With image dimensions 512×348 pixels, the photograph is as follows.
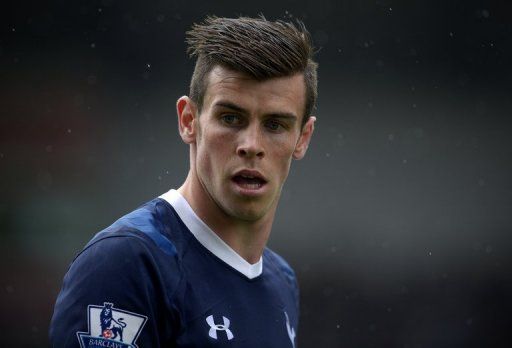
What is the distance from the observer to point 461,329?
7.88 metres

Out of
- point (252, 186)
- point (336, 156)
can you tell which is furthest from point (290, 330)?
A: point (336, 156)

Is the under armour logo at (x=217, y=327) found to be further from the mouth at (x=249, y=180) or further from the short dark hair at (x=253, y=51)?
the short dark hair at (x=253, y=51)

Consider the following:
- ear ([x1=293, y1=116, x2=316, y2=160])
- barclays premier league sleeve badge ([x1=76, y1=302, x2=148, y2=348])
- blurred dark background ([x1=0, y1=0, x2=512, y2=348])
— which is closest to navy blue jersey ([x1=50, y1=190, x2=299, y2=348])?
barclays premier league sleeve badge ([x1=76, y1=302, x2=148, y2=348])

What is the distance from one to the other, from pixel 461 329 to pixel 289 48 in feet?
19.1

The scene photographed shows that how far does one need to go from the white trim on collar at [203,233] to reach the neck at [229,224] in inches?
0.9

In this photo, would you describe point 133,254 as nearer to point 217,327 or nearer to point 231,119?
point 217,327

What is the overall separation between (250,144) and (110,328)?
2.31ft

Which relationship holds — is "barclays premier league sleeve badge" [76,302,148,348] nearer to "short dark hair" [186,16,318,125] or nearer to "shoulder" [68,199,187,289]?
"shoulder" [68,199,187,289]

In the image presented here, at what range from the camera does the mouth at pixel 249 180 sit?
2570 mm

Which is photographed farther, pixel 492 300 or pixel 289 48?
pixel 492 300

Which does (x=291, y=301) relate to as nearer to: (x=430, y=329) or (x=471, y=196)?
(x=430, y=329)

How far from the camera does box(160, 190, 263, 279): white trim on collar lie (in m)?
2.67

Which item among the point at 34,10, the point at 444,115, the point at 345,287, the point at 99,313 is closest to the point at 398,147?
the point at 444,115

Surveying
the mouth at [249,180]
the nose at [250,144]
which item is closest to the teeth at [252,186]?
the mouth at [249,180]
